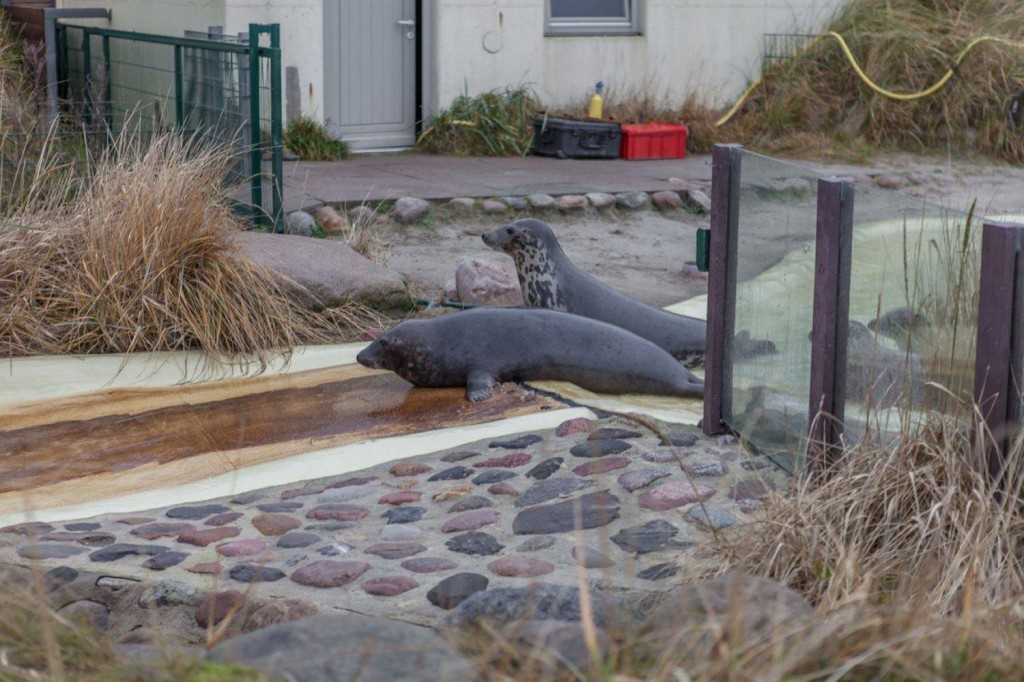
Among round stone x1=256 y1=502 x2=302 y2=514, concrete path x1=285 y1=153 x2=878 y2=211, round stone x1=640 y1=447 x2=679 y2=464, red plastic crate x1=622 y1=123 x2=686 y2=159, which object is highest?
red plastic crate x1=622 y1=123 x2=686 y2=159

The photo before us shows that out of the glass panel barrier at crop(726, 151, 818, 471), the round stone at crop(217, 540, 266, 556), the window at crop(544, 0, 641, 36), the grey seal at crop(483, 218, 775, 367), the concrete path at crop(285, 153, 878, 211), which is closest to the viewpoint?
the round stone at crop(217, 540, 266, 556)

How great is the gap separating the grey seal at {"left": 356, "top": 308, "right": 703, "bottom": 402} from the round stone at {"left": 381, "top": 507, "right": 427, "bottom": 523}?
55.8 inches

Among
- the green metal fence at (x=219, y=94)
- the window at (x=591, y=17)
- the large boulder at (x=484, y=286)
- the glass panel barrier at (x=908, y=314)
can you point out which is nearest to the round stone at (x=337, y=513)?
the glass panel barrier at (x=908, y=314)

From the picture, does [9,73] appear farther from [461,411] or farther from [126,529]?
[126,529]

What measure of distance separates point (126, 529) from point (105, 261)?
2.33 m

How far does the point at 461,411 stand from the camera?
543 cm

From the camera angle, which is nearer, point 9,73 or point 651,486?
point 651,486

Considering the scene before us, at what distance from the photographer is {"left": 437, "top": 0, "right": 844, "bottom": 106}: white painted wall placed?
1169cm

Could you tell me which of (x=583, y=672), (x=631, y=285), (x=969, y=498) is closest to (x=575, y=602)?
(x=583, y=672)

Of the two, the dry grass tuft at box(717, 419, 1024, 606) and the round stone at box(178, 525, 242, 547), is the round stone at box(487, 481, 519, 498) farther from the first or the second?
the dry grass tuft at box(717, 419, 1024, 606)

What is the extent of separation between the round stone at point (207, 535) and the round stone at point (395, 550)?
1.57ft

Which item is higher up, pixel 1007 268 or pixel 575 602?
pixel 1007 268

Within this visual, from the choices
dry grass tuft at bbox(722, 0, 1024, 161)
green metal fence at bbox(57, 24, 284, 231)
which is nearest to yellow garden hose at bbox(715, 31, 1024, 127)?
dry grass tuft at bbox(722, 0, 1024, 161)

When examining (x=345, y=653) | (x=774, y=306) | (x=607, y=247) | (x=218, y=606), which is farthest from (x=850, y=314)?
(x=607, y=247)
